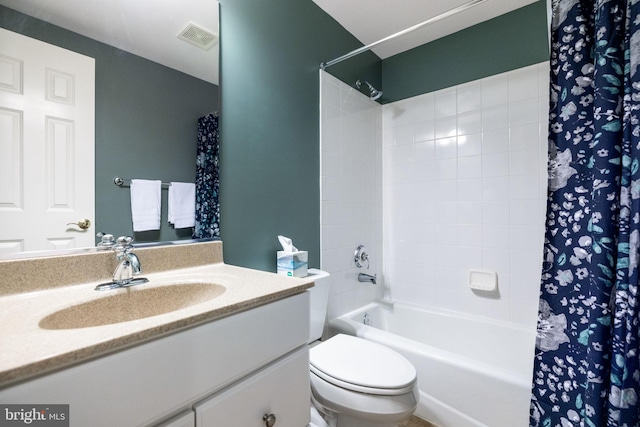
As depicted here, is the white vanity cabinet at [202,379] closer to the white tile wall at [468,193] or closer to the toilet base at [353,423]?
the toilet base at [353,423]

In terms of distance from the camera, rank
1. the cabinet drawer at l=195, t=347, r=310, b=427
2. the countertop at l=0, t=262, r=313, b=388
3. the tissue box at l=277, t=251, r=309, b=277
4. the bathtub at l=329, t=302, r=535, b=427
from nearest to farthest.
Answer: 1. the countertop at l=0, t=262, r=313, b=388
2. the cabinet drawer at l=195, t=347, r=310, b=427
3. the bathtub at l=329, t=302, r=535, b=427
4. the tissue box at l=277, t=251, r=309, b=277

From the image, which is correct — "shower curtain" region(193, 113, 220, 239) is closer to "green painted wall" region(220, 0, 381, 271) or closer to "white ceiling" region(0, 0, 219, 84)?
"green painted wall" region(220, 0, 381, 271)

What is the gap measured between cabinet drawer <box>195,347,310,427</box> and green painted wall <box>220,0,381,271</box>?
23.8 inches

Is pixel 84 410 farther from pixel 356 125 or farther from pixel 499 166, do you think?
pixel 499 166

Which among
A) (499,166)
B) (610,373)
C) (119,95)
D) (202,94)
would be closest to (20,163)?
(119,95)

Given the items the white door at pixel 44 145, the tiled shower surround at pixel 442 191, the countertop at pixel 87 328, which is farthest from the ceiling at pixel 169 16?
the countertop at pixel 87 328

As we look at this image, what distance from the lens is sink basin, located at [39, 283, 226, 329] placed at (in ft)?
2.31

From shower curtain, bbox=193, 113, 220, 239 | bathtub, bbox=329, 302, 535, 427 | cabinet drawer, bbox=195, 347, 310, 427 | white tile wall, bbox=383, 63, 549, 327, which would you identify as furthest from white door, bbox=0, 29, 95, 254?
white tile wall, bbox=383, 63, 549, 327

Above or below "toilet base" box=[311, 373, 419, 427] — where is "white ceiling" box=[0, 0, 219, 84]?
above

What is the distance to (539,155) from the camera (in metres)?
1.73

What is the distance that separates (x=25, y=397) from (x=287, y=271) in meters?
1.02

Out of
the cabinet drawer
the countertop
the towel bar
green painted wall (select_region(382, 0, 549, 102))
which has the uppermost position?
green painted wall (select_region(382, 0, 549, 102))

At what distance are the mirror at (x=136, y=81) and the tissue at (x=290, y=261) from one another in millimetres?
457

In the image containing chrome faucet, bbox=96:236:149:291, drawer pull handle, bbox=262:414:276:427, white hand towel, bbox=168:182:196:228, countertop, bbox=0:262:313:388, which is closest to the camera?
countertop, bbox=0:262:313:388
